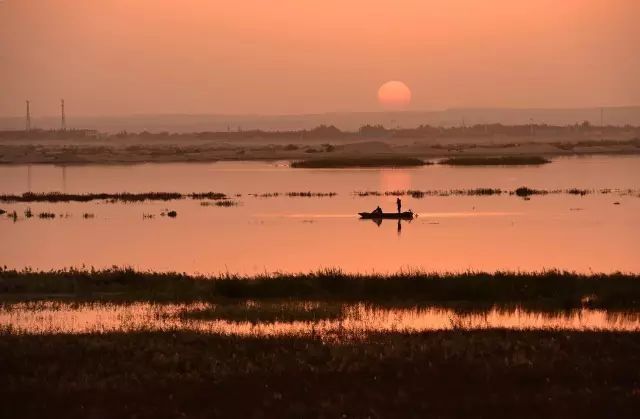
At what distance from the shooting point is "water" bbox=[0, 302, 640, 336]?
23.0 meters

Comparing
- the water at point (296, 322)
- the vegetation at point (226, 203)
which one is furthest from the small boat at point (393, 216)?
the water at point (296, 322)

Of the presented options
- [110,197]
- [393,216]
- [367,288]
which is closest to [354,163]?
[110,197]

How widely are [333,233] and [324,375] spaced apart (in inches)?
1239

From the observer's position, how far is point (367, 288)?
2905 cm

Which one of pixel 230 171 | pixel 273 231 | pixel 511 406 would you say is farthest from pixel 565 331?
pixel 230 171

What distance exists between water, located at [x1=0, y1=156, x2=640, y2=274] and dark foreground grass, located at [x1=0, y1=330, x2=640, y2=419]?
14.9 m

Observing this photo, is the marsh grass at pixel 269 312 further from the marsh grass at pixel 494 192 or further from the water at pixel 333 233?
the marsh grass at pixel 494 192

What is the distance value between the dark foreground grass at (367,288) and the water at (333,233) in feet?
16.8

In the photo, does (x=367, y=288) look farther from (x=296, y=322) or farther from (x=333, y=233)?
(x=333, y=233)

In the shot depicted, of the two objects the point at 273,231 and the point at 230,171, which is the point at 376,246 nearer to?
the point at 273,231

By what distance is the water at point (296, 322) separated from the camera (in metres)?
23.0

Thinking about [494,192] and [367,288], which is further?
[494,192]

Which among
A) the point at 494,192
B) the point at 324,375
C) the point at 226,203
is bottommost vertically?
the point at 226,203

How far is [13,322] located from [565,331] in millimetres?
13483
